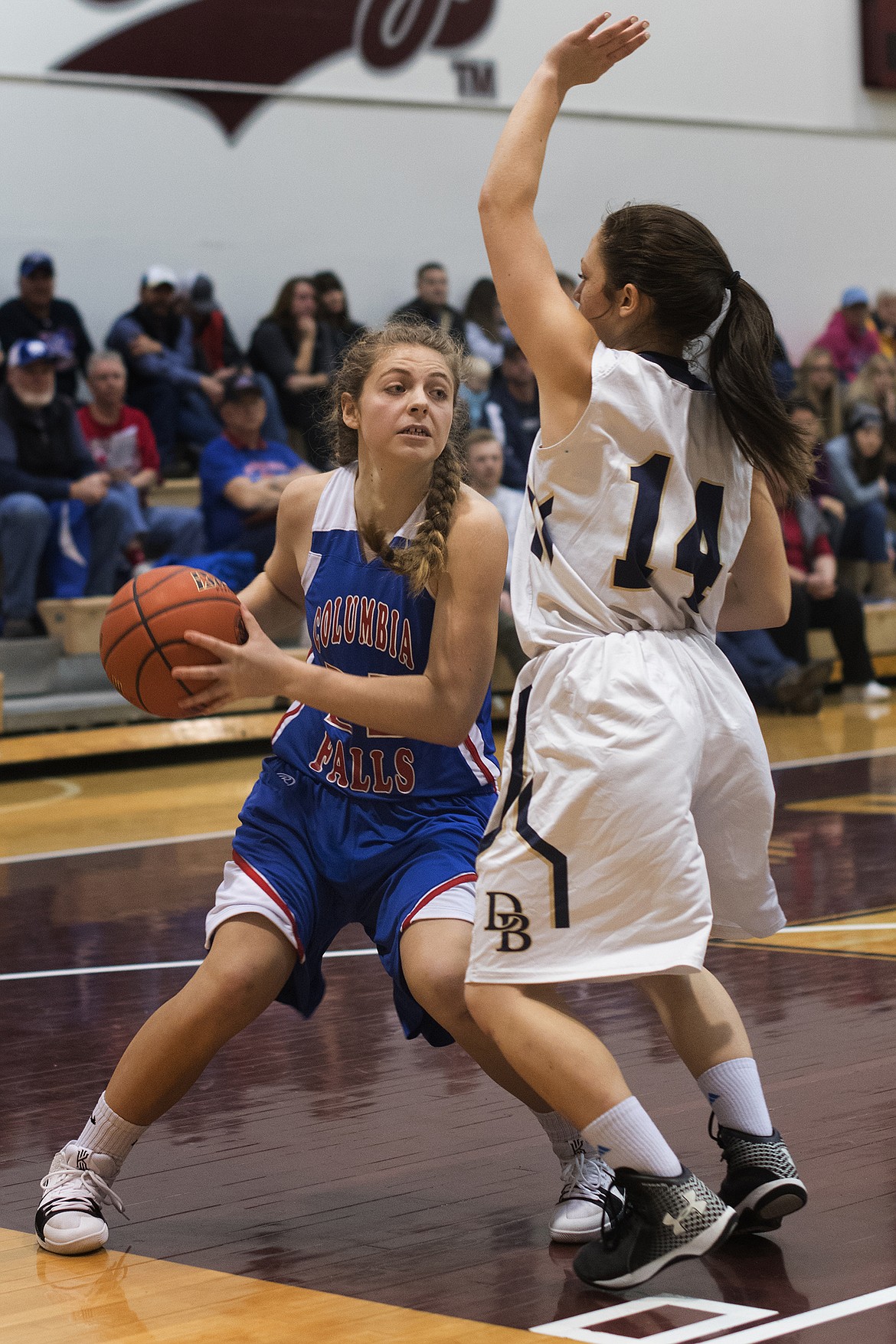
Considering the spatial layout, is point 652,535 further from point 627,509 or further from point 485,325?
point 485,325

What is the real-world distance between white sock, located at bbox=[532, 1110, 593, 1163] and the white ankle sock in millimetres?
730

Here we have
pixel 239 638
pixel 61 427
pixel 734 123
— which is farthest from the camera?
pixel 734 123

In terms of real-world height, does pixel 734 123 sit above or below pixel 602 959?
above

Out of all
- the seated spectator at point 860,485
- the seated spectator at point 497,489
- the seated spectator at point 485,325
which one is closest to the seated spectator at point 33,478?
the seated spectator at point 497,489

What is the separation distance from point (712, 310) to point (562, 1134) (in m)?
1.51

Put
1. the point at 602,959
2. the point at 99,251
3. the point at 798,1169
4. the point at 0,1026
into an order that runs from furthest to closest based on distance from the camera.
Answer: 1. the point at 99,251
2. the point at 0,1026
3. the point at 798,1169
4. the point at 602,959

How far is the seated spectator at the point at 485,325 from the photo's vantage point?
13.4 metres

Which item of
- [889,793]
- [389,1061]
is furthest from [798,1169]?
[889,793]

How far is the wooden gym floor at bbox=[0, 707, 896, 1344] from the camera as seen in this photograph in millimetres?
3117

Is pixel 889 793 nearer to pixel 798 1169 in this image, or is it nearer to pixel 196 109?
pixel 798 1169

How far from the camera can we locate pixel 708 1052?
339 cm

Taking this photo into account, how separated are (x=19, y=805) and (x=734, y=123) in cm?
934

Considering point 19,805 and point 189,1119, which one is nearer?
point 189,1119

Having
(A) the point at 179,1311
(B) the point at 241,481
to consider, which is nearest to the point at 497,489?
(B) the point at 241,481
